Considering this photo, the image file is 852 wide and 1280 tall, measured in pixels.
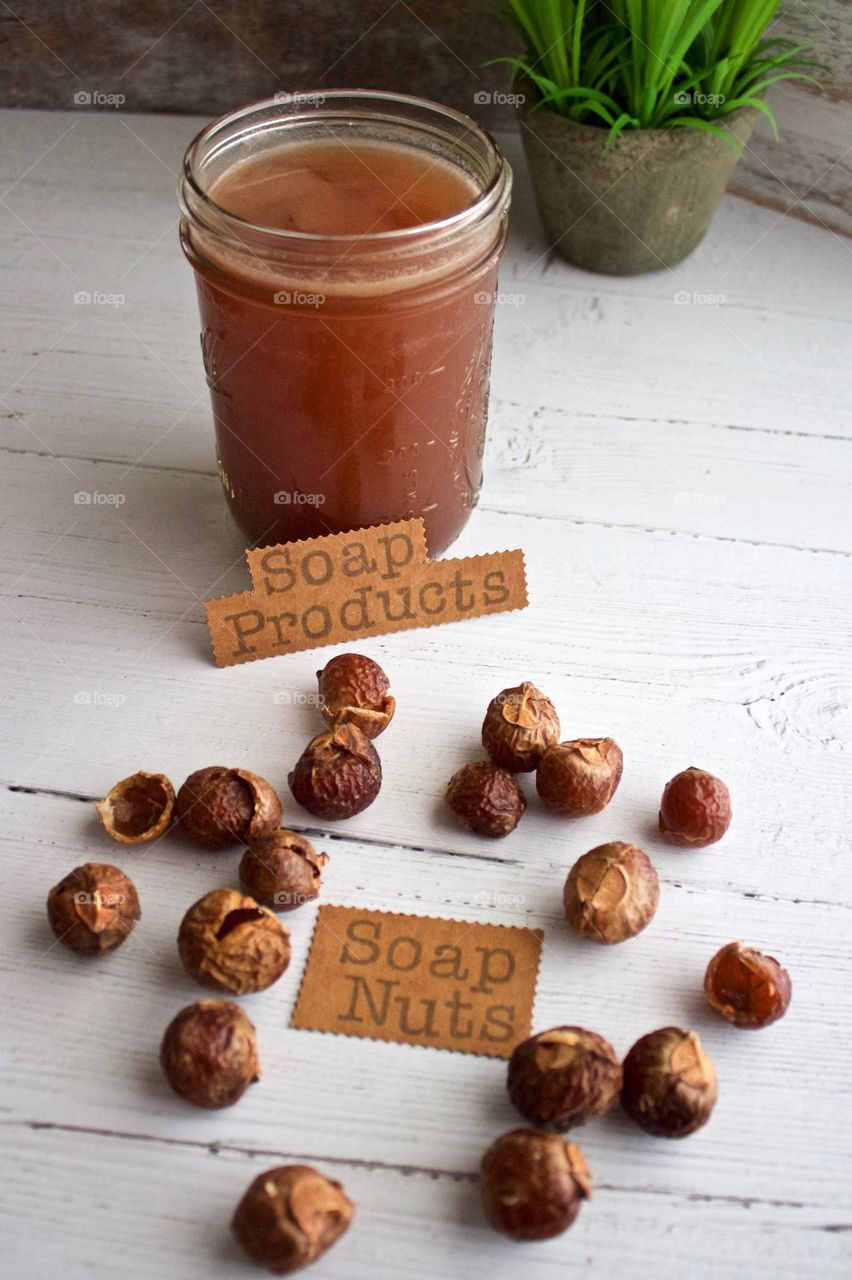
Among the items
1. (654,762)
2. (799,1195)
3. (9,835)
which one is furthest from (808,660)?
(9,835)

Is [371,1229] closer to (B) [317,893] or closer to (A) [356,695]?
(B) [317,893]

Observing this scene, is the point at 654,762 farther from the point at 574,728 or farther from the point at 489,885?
the point at 489,885

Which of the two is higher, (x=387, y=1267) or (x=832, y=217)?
(x=832, y=217)

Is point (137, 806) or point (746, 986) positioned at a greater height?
point (746, 986)

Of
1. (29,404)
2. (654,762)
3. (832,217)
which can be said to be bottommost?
(29,404)

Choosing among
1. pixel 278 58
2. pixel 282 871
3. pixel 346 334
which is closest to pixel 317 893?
pixel 282 871

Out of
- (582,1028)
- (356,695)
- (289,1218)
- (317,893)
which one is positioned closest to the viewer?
(289,1218)
